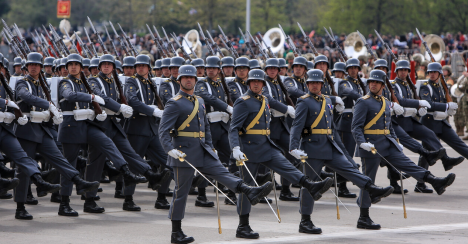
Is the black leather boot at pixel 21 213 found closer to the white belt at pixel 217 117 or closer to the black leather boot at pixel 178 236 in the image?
the black leather boot at pixel 178 236

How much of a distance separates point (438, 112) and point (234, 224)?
188 inches

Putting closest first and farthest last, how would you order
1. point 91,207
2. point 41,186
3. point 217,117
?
point 41,186
point 91,207
point 217,117

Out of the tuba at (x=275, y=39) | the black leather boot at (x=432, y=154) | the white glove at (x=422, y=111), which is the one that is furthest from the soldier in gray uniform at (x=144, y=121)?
the tuba at (x=275, y=39)

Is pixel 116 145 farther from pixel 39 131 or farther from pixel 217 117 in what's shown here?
pixel 217 117

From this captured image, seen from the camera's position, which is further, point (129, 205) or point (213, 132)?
point (213, 132)

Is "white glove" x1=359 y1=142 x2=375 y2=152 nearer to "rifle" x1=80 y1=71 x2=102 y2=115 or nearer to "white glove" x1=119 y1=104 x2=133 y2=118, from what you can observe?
"white glove" x1=119 y1=104 x2=133 y2=118

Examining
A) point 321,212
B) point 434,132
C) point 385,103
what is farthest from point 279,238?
point 434,132

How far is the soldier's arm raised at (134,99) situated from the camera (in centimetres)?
973

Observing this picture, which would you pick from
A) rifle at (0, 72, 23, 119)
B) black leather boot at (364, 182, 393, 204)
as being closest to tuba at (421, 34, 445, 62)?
black leather boot at (364, 182, 393, 204)

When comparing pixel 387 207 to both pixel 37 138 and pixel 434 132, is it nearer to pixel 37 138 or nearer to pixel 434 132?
pixel 434 132

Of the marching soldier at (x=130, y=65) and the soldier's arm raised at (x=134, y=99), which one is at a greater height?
the marching soldier at (x=130, y=65)

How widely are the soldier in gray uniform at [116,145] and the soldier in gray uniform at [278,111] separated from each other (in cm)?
197

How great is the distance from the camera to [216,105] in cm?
1019

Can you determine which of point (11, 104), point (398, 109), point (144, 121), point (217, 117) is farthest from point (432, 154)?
point (11, 104)
